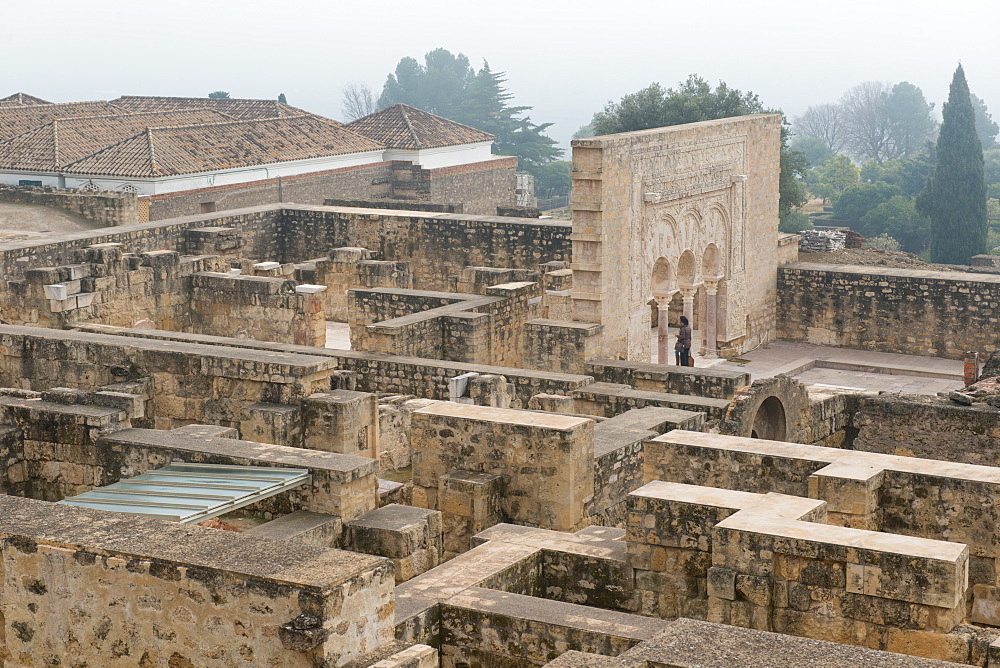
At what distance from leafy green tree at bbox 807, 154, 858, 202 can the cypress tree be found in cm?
2830

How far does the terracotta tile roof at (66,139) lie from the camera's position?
3538 cm

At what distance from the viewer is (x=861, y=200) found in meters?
67.1

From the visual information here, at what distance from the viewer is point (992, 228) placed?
63.9 meters

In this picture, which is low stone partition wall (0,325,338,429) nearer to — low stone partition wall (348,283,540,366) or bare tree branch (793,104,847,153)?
low stone partition wall (348,283,540,366)

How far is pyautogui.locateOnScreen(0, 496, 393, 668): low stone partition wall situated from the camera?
21.0 ft

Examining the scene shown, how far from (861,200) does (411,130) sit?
102 ft

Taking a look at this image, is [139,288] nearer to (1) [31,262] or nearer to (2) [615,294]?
(1) [31,262]

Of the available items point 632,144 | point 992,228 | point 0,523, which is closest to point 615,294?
point 632,144

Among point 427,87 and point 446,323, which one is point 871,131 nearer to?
point 427,87

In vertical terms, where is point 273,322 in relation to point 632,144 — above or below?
below

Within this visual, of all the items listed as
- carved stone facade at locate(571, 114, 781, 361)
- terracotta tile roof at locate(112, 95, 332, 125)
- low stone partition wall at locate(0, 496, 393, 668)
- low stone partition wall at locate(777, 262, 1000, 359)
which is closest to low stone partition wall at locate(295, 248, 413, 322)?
carved stone facade at locate(571, 114, 781, 361)

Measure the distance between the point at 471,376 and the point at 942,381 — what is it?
1029cm

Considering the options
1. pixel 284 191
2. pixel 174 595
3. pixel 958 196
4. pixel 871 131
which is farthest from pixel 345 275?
pixel 871 131

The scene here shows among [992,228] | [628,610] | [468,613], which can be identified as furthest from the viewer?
[992,228]
